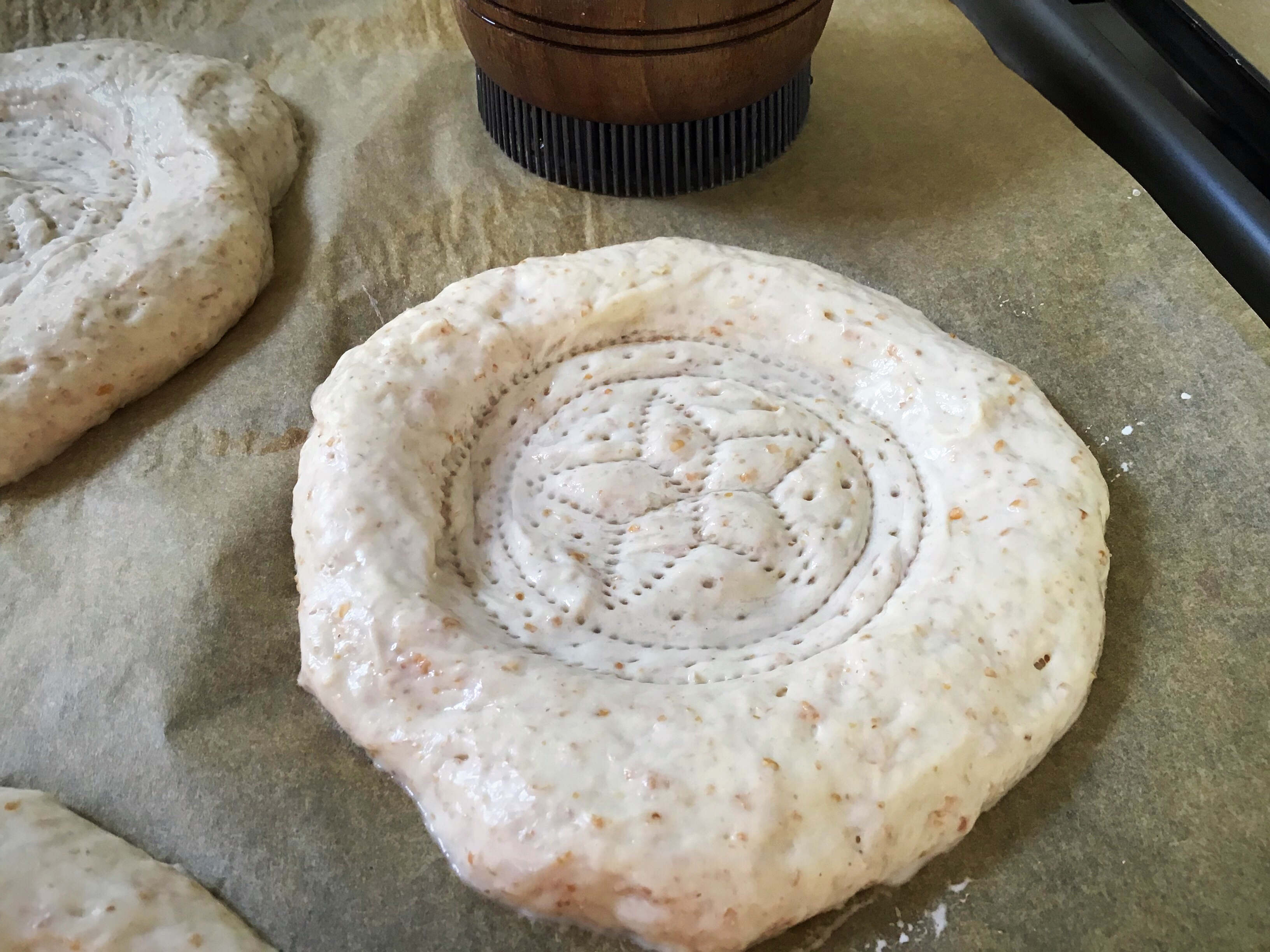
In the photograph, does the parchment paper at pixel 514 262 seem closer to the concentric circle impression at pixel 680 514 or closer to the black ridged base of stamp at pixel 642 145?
the black ridged base of stamp at pixel 642 145

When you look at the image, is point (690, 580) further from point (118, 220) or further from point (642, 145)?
point (118, 220)

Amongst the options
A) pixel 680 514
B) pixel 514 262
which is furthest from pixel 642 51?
pixel 680 514

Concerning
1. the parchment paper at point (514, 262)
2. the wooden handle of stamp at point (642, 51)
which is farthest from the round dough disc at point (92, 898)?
the wooden handle of stamp at point (642, 51)

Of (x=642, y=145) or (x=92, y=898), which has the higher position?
(x=642, y=145)

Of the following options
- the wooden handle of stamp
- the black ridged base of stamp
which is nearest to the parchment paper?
the black ridged base of stamp

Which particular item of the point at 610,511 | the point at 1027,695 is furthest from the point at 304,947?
the point at 1027,695
